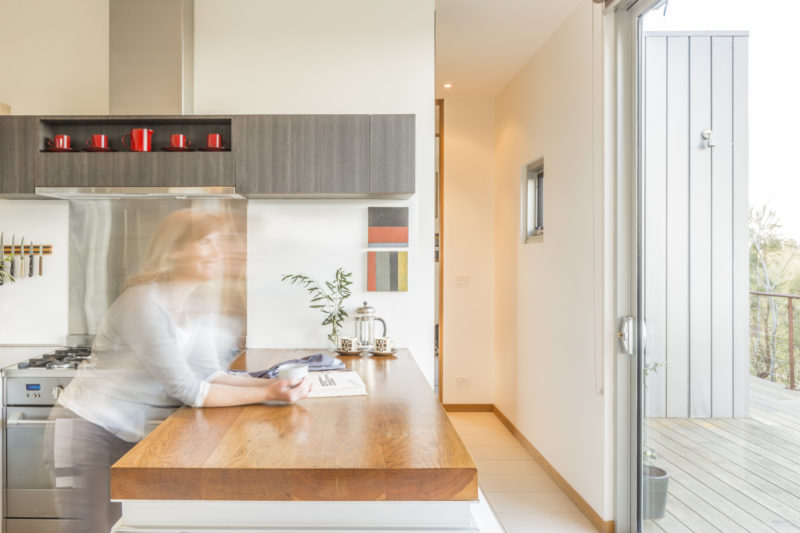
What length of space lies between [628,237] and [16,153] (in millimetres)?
2983

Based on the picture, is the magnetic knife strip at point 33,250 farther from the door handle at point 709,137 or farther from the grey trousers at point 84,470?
the door handle at point 709,137

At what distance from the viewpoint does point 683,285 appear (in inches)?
88.8

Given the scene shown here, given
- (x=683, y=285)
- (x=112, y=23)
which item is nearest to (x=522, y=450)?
(x=683, y=285)

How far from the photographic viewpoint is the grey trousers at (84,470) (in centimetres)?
205

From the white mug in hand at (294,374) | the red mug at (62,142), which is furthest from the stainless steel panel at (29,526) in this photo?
the red mug at (62,142)

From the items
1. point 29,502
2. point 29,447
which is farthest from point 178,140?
point 29,502

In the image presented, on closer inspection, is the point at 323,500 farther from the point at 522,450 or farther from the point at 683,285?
the point at 522,450

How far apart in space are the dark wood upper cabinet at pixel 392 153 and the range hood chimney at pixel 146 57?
100 centimetres

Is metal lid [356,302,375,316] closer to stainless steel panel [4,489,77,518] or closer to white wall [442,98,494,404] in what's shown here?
stainless steel panel [4,489,77,518]

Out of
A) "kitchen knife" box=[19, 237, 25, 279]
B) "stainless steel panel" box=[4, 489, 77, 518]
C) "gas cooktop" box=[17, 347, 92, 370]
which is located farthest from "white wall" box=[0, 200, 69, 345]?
"stainless steel panel" box=[4, 489, 77, 518]

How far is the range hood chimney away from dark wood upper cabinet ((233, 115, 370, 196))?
0.45 meters

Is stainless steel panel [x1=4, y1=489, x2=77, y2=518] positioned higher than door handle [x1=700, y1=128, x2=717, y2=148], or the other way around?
door handle [x1=700, y1=128, x2=717, y2=148]

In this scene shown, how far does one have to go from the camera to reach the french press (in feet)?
8.97

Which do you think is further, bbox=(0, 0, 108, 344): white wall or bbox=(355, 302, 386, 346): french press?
bbox=(0, 0, 108, 344): white wall
